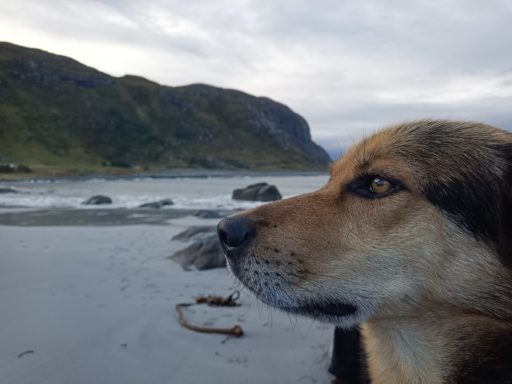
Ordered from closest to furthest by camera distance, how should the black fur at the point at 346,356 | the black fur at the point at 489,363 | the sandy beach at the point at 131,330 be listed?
1. the black fur at the point at 489,363
2. the sandy beach at the point at 131,330
3. the black fur at the point at 346,356

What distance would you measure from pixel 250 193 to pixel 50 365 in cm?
2039

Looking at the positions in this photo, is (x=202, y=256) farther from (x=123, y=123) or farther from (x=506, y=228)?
(x=123, y=123)

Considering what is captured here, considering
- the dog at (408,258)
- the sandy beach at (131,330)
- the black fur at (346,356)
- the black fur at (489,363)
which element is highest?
the dog at (408,258)

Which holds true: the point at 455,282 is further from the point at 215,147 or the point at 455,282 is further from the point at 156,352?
the point at 215,147

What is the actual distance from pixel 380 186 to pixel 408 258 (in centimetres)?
51

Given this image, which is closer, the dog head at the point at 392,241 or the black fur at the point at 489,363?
the black fur at the point at 489,363

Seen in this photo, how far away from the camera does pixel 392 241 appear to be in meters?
3.15

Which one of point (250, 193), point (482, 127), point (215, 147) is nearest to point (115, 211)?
point (250, 193)

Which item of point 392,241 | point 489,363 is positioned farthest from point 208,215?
point 489,363

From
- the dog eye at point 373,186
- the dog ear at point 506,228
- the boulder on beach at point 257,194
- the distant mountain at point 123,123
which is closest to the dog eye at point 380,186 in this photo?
the dog eye at point 373,186

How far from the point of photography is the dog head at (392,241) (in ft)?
9.89

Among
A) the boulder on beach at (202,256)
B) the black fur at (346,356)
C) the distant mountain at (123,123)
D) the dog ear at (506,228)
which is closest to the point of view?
the dog ear at (506,228)

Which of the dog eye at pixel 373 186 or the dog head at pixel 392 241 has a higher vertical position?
the dog eye at pixel 373 186

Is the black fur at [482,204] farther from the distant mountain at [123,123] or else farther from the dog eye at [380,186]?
the distant mountain at [123,123]
